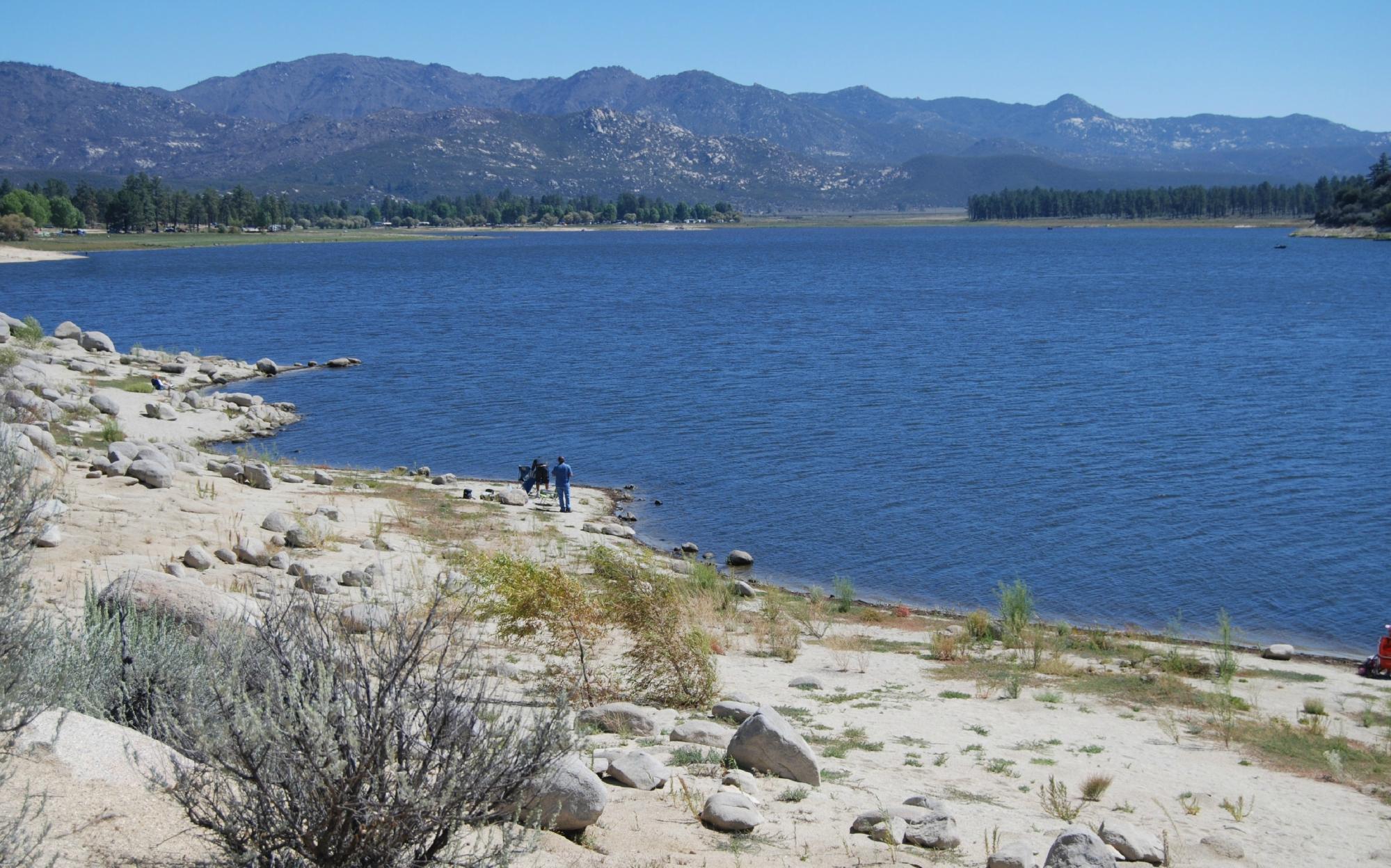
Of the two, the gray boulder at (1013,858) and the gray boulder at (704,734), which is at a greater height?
the gray boulder at (1013,858)

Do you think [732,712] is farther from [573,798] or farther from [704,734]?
[573,798]

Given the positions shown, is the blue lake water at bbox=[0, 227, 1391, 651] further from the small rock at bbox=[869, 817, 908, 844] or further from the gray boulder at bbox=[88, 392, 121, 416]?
the small rock at bbox=[869, 817, 908, 844]

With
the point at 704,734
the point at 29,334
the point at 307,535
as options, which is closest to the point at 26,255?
the point at 29,334

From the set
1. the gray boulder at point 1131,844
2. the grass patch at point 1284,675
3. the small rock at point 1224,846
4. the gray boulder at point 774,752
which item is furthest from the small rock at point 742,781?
the grass patch at point 1284,675

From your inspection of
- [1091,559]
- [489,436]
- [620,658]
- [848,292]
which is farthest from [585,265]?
[620,658]

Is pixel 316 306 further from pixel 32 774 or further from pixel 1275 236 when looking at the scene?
pixel 1275 236

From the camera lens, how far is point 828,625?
19.9 meters

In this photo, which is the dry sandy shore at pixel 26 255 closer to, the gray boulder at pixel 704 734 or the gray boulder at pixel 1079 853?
the gray boulder at pixel 704 734

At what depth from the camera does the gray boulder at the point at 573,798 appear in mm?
8297

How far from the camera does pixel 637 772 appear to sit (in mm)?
10133

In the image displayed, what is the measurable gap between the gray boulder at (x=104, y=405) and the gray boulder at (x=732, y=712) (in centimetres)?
2647

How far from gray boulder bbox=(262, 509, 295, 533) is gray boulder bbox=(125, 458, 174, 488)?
2.41 meters

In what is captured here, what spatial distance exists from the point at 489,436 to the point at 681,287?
67.2 metres

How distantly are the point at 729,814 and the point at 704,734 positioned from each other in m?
2.62
